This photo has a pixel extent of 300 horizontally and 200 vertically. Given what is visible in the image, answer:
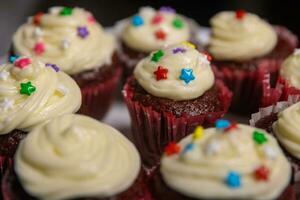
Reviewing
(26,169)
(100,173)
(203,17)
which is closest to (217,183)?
(100,173)

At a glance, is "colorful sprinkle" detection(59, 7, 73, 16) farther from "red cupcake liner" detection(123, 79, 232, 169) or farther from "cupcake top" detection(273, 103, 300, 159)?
"cupcake top" detection(273, 103, 300, 159)

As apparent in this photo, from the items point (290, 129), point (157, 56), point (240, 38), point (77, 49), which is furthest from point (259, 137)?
point (77, 49)

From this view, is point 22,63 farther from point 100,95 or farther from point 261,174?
point 261,174

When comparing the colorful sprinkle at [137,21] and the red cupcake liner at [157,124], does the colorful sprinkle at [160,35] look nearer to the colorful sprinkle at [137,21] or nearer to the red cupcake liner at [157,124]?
the colorful sprinkle at [137,21]

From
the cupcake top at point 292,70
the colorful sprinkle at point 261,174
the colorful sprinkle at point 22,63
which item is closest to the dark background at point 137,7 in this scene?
the cupcake top at point 292,70

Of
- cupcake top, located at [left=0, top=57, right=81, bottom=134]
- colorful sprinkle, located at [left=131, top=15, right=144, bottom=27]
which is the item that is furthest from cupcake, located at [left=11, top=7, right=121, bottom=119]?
cupcake top, located at [left=0, top=57, right=81, bottom=134]
